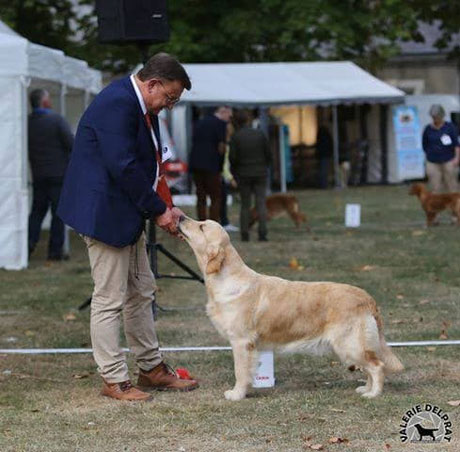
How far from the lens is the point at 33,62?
13.2 metres

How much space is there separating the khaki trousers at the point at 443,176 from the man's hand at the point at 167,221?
1372 centimetres

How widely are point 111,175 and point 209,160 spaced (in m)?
10.1

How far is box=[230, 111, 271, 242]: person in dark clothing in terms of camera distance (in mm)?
16844

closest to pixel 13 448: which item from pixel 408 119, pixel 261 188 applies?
pixel 261 188

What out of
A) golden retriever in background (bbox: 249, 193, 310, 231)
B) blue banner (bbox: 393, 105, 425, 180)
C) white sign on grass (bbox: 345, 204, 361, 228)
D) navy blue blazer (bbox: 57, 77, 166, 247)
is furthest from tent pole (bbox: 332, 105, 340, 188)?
navy blue blazer (bbox: 57, 77, 166, 247)

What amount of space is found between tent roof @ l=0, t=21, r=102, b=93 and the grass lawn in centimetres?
224

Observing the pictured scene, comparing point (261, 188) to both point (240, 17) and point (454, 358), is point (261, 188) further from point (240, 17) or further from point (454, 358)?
point (240, 17)

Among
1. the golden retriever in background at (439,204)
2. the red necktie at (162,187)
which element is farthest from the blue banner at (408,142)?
the red necktie at (162,187)

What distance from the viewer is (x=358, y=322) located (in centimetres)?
675

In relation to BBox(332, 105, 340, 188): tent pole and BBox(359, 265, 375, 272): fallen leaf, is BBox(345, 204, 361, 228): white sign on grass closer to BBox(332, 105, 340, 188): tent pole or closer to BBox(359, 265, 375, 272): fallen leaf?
BBox(359, 265, 375, 272): fallen leaf

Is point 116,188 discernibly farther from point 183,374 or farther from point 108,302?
point 183,374

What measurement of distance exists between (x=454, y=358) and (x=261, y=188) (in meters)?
9.41

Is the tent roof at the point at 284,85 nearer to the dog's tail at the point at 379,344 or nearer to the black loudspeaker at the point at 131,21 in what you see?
the black loudspeaker at the point at 131,21

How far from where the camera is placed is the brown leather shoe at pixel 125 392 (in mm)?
6812
